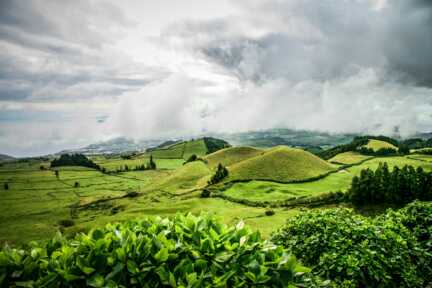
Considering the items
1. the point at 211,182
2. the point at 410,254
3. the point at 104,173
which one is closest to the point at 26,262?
the point at 410,254

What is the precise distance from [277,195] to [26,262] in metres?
75.6

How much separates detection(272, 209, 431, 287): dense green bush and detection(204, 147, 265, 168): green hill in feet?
422

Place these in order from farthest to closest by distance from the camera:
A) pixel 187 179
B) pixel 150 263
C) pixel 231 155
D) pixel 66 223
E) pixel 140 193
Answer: pixel 231 155 < pixel 187 179 < pixel 140 193 < pixel 66 223 < pixel 150 263

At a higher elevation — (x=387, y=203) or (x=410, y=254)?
(x=410, y=254)

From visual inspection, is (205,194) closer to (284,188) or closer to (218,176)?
(218,176)

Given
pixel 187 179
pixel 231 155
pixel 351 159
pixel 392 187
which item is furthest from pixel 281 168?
pixel 351 159

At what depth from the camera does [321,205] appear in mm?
61094

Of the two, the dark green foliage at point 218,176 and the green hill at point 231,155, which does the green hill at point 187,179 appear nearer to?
the dark green foliage at point 218,176

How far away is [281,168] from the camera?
10181 cm

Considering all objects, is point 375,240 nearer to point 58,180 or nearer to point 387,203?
point 387,203

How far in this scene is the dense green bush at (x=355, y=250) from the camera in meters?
5.71

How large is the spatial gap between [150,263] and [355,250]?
4.91 m

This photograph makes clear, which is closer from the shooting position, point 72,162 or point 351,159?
point 351,159

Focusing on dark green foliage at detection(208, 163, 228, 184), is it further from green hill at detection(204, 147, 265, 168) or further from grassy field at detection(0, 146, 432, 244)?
green hill at detection(204, 147, 265, 168)
